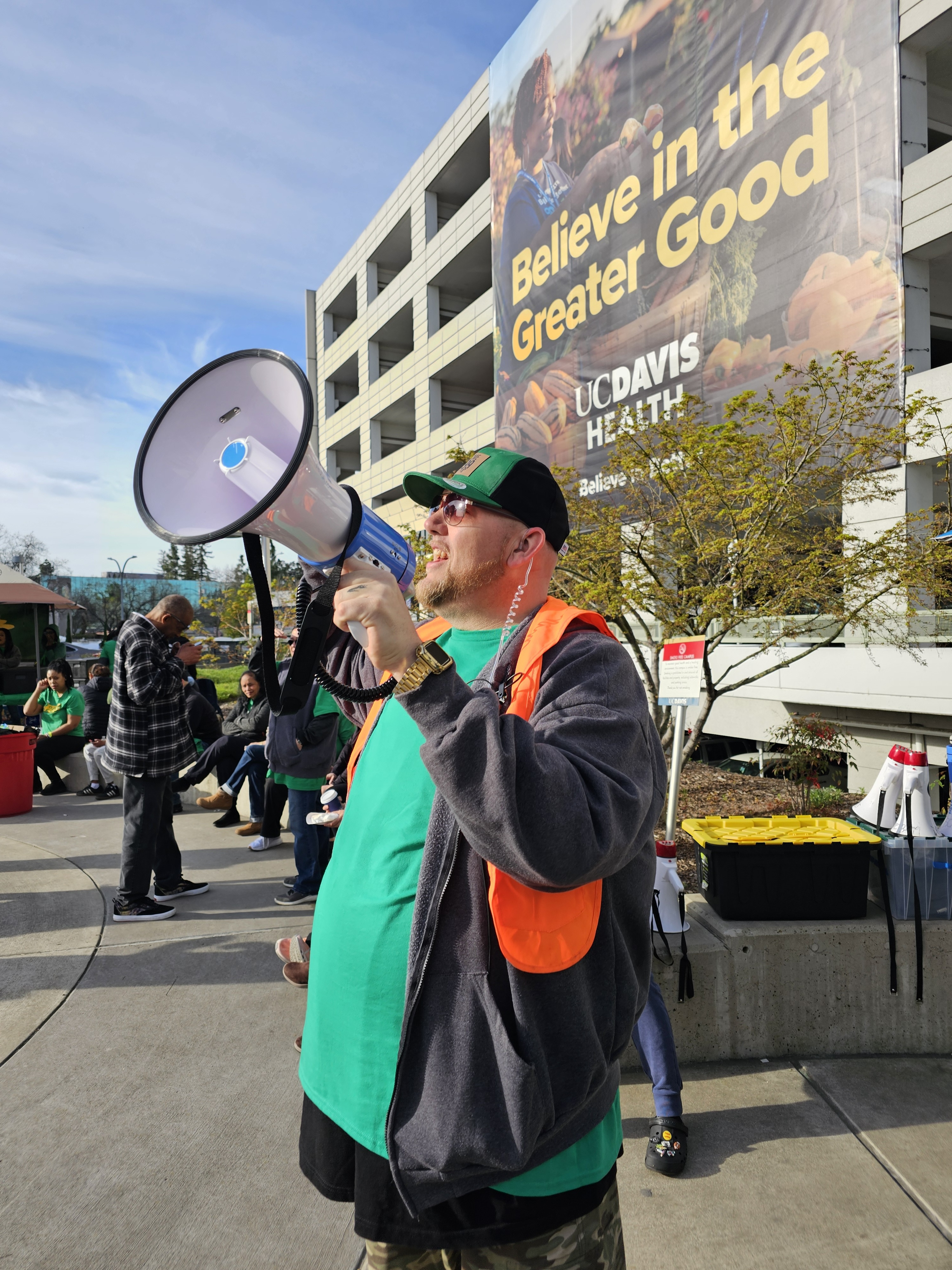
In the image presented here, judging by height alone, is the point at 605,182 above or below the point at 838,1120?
above

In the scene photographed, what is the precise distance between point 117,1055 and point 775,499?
17.8 feet

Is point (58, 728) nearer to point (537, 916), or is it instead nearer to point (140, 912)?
point (140, 912)

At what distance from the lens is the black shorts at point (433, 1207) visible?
120cm

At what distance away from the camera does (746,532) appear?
611 cm

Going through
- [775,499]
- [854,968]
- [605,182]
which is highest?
[605,182]

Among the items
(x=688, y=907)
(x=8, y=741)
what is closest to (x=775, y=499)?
(x=688, y=907)

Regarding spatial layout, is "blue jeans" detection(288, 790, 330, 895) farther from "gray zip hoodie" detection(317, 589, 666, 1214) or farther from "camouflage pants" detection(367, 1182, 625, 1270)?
"gray zip hoodie" detection(317, 589, 666, 1214)

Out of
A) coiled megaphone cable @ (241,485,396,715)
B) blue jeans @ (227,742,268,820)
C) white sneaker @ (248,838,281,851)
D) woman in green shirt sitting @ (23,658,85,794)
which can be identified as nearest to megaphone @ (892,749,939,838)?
coiled megaphone cable @ (241,485,396,715)

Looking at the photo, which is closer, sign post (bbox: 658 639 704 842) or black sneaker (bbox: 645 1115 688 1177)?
black sneaker (bbox: 645 1115 688 1177)

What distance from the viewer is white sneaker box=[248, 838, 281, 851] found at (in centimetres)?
655

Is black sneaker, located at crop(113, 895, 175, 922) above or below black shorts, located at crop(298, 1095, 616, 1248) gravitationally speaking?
below

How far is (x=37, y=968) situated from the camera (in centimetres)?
409

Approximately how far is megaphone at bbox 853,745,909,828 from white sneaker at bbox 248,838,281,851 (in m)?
4.75

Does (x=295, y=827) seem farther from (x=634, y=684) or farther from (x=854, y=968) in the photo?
(x=634, y=684)
